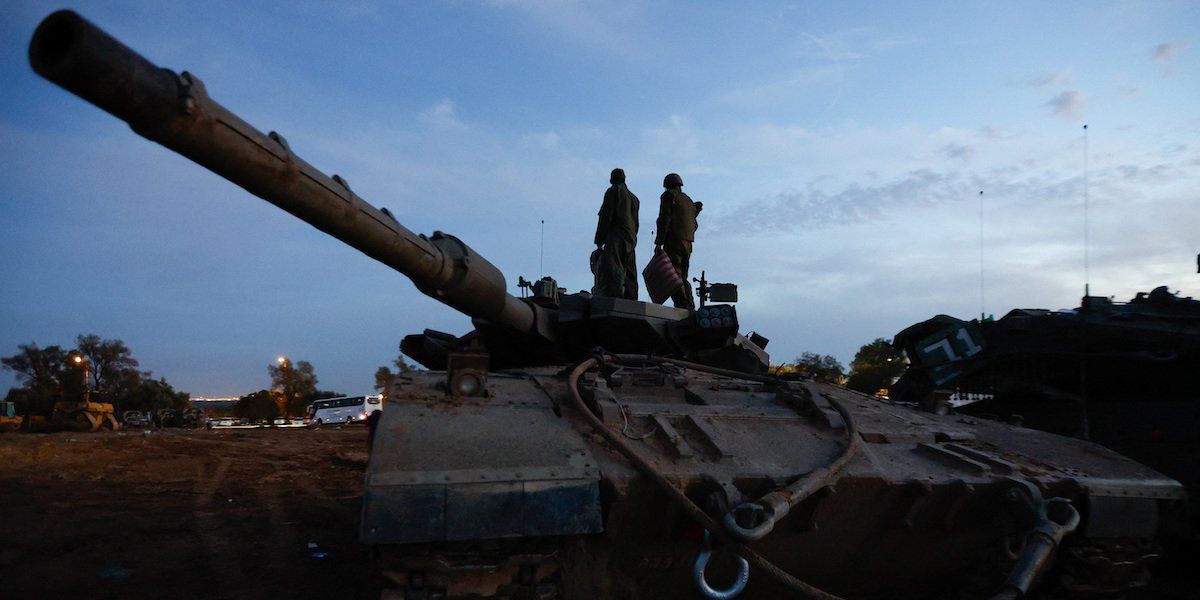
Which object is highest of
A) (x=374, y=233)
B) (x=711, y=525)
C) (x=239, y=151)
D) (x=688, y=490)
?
(x=239, y=151)

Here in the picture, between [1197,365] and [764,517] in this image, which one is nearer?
[764,517]

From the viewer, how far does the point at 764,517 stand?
372cm

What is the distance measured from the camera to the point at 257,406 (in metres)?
35.2

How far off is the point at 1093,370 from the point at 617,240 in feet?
20.3

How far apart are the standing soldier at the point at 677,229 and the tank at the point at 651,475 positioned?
3.04 m

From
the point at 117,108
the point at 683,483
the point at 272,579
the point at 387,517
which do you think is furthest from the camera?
the point at 272,579

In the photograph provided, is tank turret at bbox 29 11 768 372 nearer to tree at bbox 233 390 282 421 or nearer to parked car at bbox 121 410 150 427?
parked car at bbox 121 410 150 427

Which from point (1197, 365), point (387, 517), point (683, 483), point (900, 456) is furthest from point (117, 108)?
point (1197, 365)

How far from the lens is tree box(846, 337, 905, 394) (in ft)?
77.0

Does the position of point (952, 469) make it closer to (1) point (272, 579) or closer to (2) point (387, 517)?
(2) point (387, 517)

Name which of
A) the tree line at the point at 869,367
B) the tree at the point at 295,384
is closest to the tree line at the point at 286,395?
the tree at the point at 295,384

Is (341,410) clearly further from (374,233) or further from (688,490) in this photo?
(688,490)

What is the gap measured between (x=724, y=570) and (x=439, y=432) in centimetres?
178

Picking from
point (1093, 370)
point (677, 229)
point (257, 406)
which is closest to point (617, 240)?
point (677, 229)
